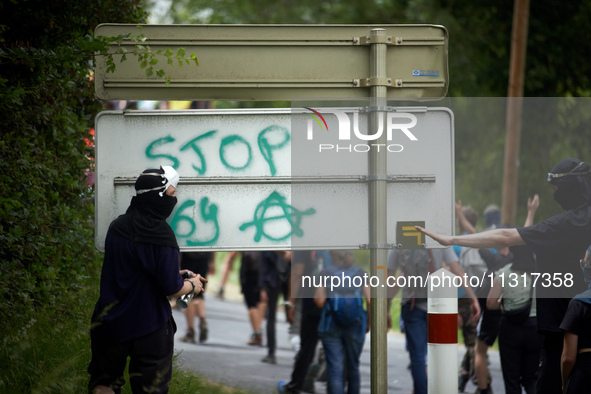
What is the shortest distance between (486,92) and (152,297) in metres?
15.5

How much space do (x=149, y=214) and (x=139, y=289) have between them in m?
0.43

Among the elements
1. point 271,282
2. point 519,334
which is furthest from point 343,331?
point 271,282

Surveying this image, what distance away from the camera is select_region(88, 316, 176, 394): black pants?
173 inches

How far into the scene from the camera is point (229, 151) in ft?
15.4

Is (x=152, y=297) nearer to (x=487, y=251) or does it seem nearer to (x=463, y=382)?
(x=487, y=251)

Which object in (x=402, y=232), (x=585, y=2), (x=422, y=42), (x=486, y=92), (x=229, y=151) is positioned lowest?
(x=402, y=232)

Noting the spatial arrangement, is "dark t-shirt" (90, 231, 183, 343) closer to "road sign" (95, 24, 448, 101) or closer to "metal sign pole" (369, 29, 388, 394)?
"road sign" (95, 24, 448, 101)

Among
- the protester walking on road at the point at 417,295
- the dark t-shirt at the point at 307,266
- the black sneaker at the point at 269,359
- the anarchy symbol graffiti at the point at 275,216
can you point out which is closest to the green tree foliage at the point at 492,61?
the protester walking on road at the point at 417,295

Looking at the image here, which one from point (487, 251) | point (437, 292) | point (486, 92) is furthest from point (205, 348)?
point (486, 92)

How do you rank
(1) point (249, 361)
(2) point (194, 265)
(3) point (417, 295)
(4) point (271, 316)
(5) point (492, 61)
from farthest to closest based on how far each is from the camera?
(5) point (492, 61) < (4) point (271, 316) < (2) point (194, 265) < (1) point (249, 361) < (3) point (417, 295)

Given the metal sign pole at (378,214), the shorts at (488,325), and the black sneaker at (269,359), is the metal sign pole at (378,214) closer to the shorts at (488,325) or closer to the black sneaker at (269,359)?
the shorts at (488,325)

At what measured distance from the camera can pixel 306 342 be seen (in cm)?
830

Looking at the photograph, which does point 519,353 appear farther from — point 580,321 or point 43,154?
point 43,154

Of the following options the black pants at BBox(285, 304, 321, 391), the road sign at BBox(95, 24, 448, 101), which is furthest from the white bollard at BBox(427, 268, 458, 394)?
the black pants at BBox(285, 304, 321, 391)
